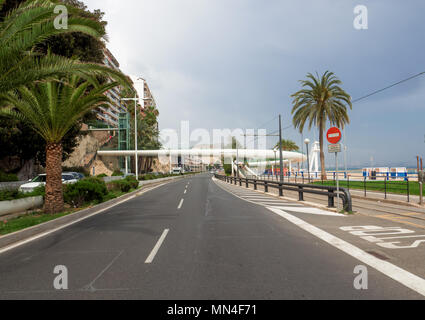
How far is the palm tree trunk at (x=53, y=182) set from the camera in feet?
33.1

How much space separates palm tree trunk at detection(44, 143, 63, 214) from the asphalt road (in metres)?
3.52

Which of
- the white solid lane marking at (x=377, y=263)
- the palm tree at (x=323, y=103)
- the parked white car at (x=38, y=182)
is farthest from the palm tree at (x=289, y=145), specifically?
the white solid lane marking at (x=377, y=263)

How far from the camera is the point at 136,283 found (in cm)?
363

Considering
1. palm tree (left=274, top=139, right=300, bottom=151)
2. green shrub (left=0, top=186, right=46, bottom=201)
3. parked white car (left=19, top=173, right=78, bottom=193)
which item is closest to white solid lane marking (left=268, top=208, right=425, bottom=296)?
green shrub (left=0, top=186, right=46, bottom=201)

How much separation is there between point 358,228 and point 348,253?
253cm

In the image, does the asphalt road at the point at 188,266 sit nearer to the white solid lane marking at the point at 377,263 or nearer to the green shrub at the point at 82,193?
the white solid lane marking at the point at 377,263

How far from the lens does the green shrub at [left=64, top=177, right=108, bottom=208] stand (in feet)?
38.1

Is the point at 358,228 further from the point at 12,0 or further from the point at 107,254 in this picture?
the point at 12,0

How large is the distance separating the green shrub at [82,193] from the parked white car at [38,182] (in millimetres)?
2163

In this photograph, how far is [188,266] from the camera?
14.0ft

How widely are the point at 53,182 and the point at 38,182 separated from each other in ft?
22.7

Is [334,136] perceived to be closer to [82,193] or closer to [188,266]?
[188,266]

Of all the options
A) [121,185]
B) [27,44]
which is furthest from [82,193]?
[121,185]

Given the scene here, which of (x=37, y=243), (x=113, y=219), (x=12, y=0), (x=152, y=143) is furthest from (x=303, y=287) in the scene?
(x=152, y=143)
